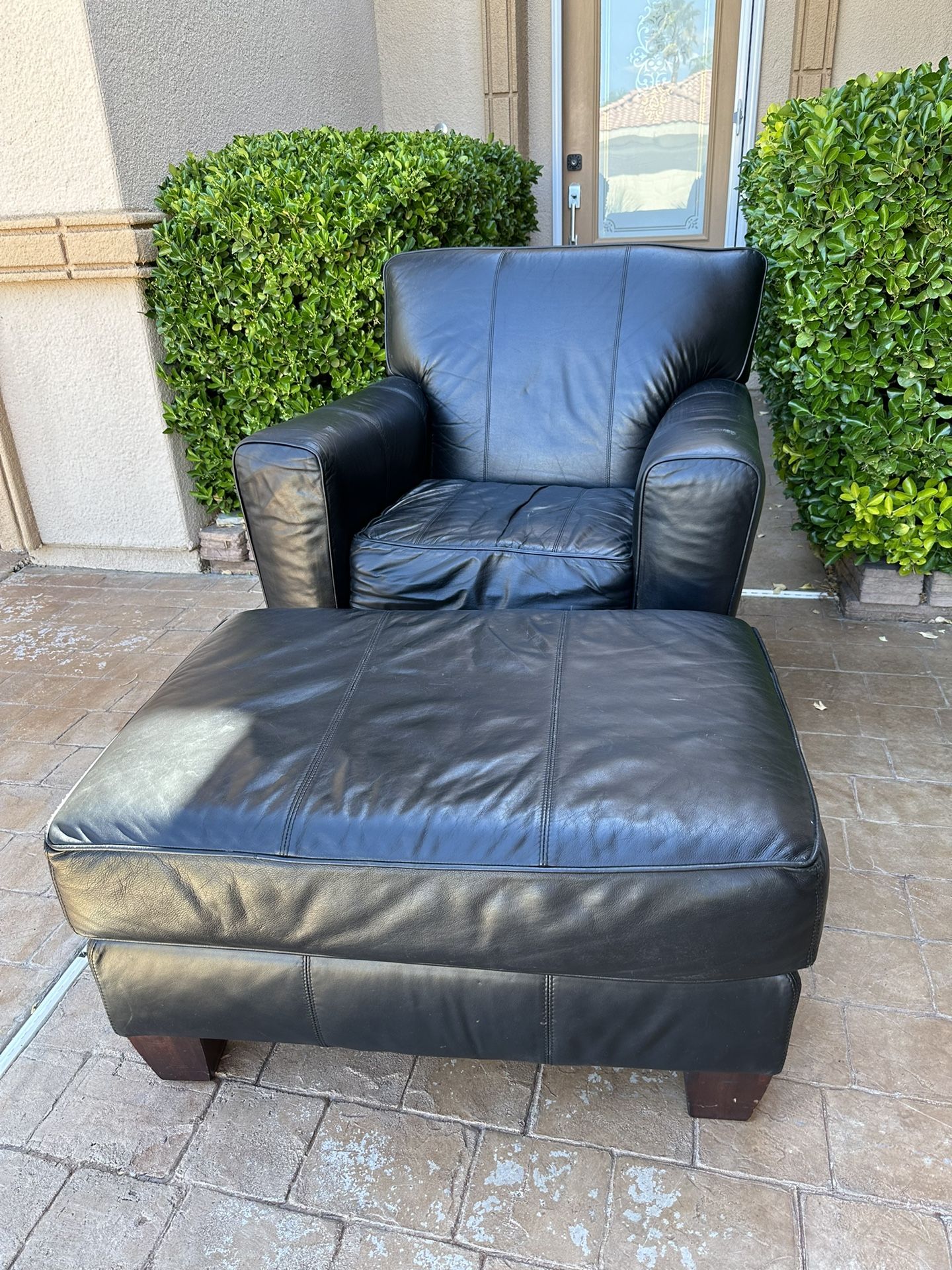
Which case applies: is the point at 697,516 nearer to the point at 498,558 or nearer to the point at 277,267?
the point at 498,558

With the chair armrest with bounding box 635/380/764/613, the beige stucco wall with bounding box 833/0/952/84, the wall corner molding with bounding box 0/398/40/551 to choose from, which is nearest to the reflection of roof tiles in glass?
the beige stucco wall with bounding box 833/0/952/84

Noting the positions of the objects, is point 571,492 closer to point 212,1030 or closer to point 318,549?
point 318,549

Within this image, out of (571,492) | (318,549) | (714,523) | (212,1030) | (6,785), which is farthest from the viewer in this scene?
(571,492)

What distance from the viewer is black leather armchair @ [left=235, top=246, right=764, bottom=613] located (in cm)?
176

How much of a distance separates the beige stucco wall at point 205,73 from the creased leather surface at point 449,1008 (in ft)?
8.10

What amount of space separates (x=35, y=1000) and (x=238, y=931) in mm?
627

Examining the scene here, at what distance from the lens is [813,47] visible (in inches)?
178

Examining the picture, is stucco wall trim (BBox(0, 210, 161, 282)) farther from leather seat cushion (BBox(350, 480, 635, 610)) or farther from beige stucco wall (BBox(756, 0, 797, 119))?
beige stucco wall (BBox(756, 0, 797, 119))

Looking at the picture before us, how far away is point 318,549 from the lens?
6.23 ft

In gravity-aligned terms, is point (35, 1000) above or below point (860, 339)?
below

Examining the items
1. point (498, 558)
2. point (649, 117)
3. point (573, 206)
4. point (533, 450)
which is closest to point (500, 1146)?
point (498, 558)

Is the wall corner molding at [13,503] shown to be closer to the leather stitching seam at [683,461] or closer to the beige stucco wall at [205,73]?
the beige stucco wall at [205,73]

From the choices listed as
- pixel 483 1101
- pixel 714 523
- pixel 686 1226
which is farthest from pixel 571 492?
pixel 686 1226

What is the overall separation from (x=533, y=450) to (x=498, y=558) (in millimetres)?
562
